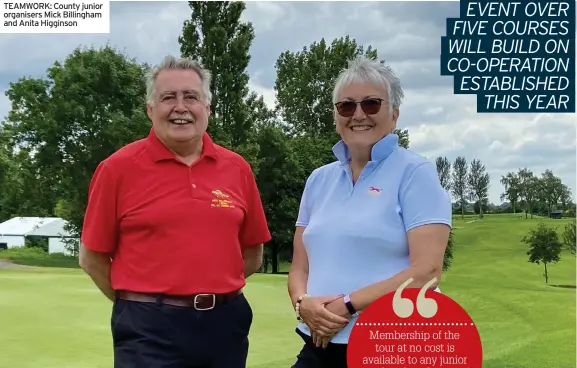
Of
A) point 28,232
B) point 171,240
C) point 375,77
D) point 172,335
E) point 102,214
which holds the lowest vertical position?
point 28,232

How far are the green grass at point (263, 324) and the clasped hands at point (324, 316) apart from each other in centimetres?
462

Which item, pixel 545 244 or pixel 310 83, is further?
pixel 310 83

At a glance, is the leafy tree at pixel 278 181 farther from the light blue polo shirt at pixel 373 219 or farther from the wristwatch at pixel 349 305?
Result: the wristwatch at pixel 349 305

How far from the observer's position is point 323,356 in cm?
267

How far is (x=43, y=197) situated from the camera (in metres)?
26.9

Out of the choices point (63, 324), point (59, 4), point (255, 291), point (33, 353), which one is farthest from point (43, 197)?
point (59, 4)

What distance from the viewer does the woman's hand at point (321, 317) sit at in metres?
2.54

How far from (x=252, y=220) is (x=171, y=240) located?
0.61 meters

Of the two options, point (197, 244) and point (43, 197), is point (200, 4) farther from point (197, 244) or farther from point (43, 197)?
point (197, 244)

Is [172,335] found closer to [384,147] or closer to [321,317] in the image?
[321,317]

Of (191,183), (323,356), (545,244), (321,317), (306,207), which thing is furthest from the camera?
(545,244)

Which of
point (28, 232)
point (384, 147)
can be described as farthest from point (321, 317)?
point (28, 232)

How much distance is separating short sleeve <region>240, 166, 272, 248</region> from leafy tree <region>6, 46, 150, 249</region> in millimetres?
22005
